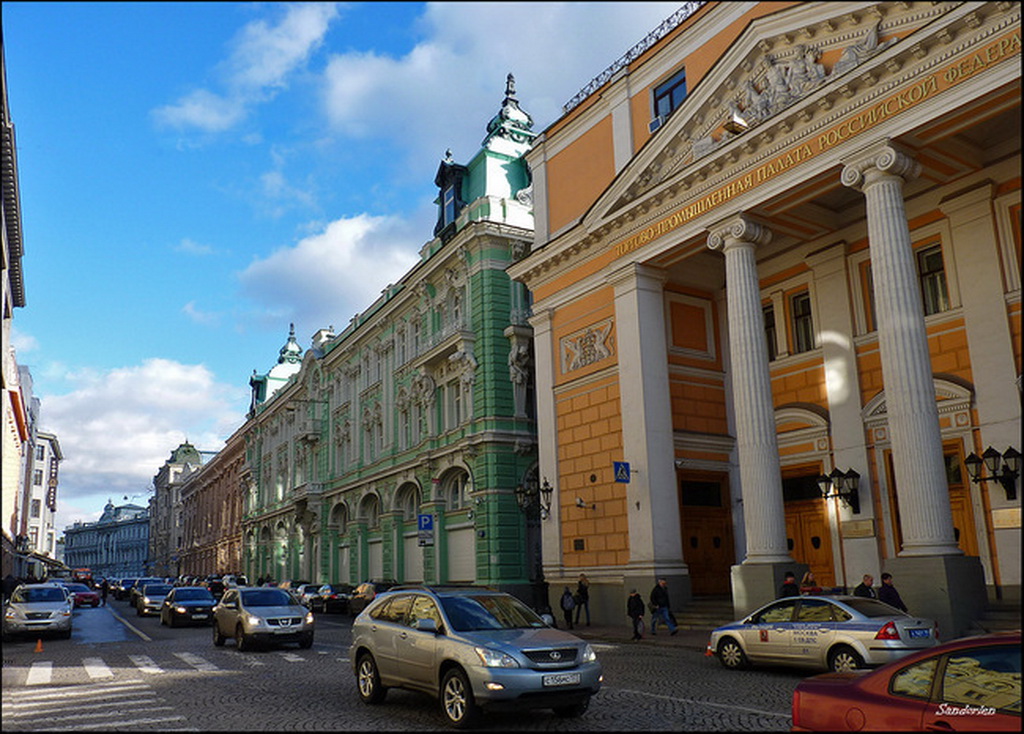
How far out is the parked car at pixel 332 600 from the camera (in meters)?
39.0

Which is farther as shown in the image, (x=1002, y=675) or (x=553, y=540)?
(x=553, y=540)

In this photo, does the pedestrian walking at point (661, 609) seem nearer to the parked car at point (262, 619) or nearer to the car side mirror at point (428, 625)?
the parked car at point (262, 619)

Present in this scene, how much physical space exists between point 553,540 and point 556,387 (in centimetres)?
485

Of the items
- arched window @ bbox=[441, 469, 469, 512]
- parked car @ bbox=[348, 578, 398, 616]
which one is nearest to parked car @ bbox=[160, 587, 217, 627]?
parked car @ bbox=[348, 578, 398, 616]

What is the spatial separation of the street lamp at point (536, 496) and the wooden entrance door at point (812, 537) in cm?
726

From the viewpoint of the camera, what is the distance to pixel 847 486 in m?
22.3

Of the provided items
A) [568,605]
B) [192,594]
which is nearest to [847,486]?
[568,605]

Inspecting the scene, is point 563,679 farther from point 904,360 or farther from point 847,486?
point 847,486

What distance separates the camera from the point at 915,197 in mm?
21516

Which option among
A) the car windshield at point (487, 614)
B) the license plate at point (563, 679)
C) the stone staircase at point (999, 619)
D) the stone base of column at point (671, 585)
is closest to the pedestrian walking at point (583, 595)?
the stone base of column at point (671, 585)

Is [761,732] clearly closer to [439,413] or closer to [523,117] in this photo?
[439,413]

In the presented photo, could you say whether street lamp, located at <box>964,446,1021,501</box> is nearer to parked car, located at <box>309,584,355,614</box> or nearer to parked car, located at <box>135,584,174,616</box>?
parked car, located at <box>309,584,355,614</box>

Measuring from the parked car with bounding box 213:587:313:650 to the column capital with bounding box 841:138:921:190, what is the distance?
51.4ft

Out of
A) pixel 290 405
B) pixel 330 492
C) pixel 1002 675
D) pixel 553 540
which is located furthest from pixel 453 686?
pixel 290 405
